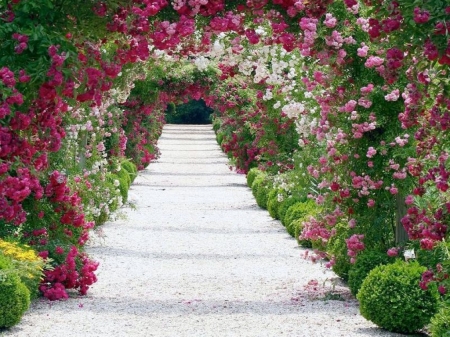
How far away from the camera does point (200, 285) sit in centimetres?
1004

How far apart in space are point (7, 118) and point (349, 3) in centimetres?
214

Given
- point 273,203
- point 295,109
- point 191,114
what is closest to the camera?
point 295,109

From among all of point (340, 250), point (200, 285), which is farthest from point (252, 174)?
point (340, 250)

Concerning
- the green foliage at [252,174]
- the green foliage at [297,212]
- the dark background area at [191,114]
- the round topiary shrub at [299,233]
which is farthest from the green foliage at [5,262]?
the dark background area at [191,114]

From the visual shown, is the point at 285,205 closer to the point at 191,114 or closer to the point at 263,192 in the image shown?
→ the point at 263,192

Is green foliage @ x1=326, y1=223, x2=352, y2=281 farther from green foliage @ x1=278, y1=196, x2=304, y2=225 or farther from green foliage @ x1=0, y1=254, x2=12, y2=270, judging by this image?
green foliage @ x1=278, y1=196, x2=304, y2=225

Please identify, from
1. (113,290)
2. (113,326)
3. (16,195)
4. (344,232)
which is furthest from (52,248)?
(16,195)

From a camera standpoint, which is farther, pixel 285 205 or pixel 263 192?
pixel 263 192

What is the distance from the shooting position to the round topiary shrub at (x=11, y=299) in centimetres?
726

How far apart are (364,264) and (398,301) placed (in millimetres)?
1299

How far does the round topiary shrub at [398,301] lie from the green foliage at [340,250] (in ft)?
5.32

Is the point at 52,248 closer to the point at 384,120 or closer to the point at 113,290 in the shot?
the point at 113,290

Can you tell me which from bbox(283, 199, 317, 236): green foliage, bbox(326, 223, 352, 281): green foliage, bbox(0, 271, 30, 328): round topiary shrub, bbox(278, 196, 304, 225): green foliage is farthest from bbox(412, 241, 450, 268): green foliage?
bbox(278, 196, 304, 225): green foliage

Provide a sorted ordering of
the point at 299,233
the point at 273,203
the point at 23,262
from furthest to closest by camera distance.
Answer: the point at 273,203
the point at 299,233
the point at 23,262
